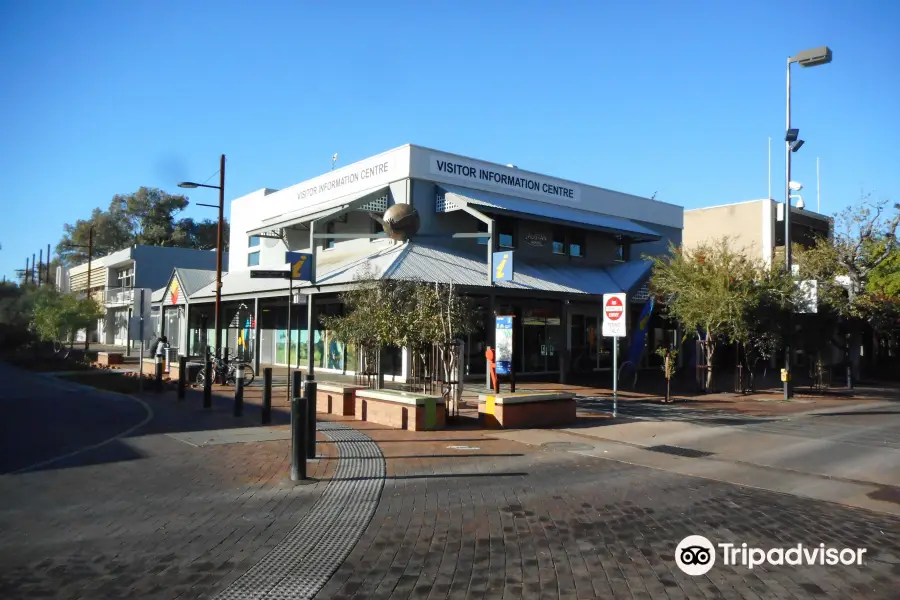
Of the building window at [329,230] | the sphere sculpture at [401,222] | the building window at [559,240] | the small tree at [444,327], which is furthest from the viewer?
the building window at [559,240]

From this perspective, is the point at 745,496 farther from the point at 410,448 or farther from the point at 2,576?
the point at 2,576

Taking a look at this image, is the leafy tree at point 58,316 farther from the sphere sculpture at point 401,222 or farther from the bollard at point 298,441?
the bollard at point 298,441

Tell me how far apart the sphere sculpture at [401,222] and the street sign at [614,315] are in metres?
9.72

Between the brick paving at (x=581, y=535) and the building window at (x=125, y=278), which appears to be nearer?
the brick paving at (x=581, y=535)

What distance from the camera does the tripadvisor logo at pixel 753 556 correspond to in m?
5.65

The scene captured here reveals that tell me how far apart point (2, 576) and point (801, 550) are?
6.65 m

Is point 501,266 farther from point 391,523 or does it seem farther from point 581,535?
point 581,535

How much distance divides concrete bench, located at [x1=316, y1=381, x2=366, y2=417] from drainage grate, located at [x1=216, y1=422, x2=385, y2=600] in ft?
16.1

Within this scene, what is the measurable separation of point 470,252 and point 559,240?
5219 millimetres

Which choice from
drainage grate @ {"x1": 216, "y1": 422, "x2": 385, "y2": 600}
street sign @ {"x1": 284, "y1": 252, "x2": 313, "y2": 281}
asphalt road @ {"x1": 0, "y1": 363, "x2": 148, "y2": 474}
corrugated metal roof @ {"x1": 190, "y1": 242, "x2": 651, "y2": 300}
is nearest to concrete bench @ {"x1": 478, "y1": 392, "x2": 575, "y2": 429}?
drainage grate @ {"x1": 216, "y1": 422, "x2": 385, "y2": 600}

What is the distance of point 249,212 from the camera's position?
114ft

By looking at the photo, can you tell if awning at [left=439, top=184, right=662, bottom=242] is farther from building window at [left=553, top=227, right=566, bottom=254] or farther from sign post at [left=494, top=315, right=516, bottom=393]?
sign post at [left=494, top=315, right=516, bottom=393]

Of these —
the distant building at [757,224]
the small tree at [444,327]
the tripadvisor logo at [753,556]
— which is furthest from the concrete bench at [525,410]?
the distant building at [757,224]

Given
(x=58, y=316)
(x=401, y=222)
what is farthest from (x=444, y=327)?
(x=58, y=316)
